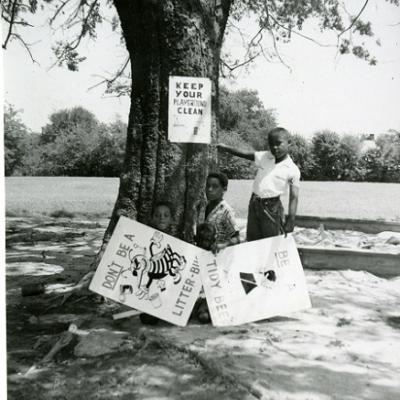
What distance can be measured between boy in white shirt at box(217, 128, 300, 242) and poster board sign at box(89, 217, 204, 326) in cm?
84

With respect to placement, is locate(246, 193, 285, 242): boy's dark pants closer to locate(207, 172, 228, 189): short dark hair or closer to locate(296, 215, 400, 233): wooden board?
locate(207, 172, 228, 189): short dark hair

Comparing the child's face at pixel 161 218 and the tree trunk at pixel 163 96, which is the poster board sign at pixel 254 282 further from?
the tree trunk at pixel 163 96

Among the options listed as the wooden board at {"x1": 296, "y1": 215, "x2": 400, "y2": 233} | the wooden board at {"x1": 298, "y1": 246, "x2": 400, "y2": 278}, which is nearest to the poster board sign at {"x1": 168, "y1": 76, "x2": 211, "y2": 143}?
the wooden board at {"x1": 298, "y1": 246, "x2": 400, "y2": 278}

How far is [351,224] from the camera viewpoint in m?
9.01

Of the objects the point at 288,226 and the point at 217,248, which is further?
the point at 288,226

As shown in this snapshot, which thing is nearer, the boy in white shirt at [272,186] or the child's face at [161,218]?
the child's face at [161,218]

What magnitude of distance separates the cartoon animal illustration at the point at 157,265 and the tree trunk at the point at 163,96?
23.2 inches

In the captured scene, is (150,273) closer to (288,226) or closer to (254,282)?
(254,282)

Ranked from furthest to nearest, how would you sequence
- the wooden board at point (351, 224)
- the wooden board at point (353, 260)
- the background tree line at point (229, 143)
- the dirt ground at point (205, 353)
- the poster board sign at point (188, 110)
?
1. the wooden board at point (351, 224)
2. the background tree line at point (229, 143)
3. the wooden board at point (353, 260)
4. the poster board sign at point (188, 110)
5. the dirt ground at point (205, 353)

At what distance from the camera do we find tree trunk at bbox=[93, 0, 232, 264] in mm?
4477

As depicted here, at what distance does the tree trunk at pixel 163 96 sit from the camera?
14.7 feet

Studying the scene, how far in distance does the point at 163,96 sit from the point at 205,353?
91.8 inches

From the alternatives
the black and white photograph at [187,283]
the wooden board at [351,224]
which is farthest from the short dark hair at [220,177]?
the wooden board at [351,224]

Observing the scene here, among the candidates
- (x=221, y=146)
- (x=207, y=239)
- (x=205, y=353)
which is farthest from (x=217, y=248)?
(x=221, y=146)
